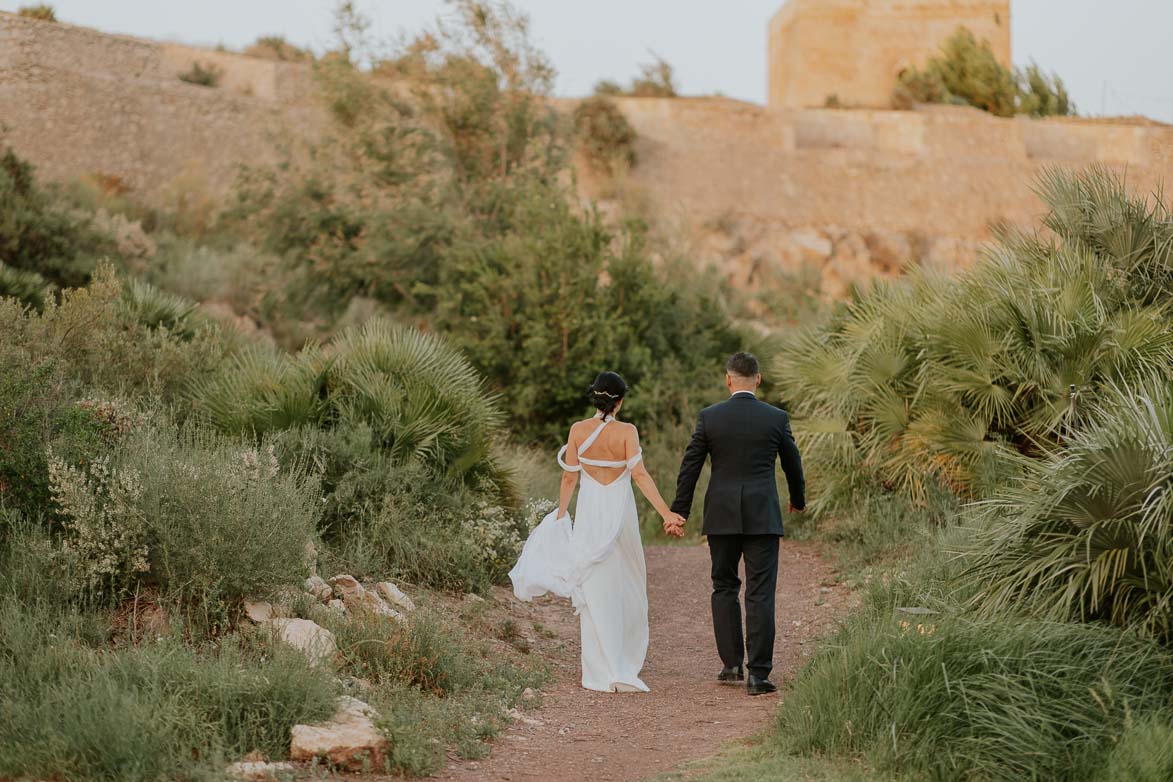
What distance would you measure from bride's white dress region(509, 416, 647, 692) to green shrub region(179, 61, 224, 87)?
29.8 meters

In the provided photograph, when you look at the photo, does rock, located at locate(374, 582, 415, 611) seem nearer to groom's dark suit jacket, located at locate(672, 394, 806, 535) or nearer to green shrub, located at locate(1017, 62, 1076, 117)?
groom's dark suit jacket, located at locate(672, 394, 806, 535)

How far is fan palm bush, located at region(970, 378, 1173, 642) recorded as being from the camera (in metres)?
5.40

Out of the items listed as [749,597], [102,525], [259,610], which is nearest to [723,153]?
[749,597]

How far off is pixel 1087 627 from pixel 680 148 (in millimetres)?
34504

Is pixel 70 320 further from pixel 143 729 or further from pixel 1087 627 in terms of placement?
pixel 1087 627

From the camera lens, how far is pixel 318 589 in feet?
23.2

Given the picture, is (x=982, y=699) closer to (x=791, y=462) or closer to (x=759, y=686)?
(x=759, y=686)

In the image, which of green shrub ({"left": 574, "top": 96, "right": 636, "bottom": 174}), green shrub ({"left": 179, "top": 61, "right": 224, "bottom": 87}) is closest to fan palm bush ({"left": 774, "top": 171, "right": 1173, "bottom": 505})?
green shrub ({"left": 574, "top": 96, "right": 636, "bottom": 174})

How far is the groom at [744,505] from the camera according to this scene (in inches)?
263

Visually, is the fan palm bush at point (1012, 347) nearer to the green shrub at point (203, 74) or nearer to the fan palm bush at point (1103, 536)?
the fan palm bush at point (1103, 536)

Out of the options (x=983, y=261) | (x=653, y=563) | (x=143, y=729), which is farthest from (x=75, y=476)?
(x=983, y=261)

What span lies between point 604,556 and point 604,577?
13 centimetres

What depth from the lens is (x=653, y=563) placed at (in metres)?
11.7

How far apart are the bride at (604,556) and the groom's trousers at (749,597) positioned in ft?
1.13
